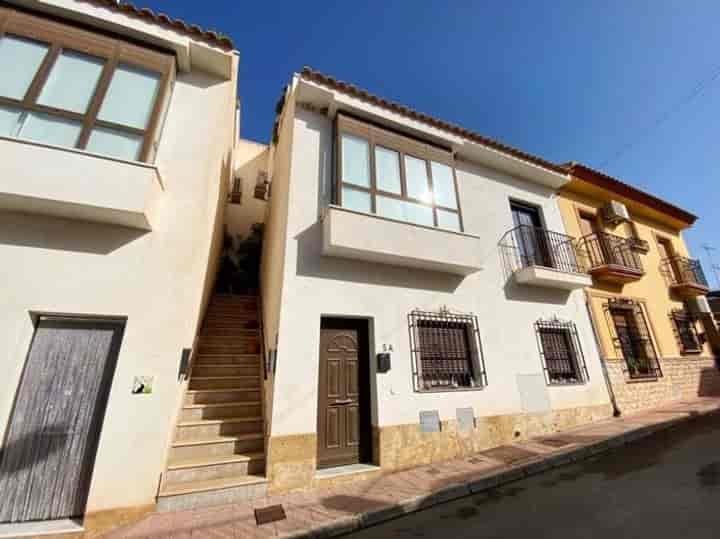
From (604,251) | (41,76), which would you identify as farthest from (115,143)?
(604,251)

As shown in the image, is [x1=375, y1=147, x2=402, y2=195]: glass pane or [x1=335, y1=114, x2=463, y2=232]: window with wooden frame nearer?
[x1=335, y1=114, x2=463, y2=232]: window with wooden frame

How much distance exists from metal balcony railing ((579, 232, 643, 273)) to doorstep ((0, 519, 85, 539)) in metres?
12.0

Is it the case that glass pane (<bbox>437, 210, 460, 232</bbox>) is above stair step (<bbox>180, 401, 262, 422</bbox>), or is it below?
above

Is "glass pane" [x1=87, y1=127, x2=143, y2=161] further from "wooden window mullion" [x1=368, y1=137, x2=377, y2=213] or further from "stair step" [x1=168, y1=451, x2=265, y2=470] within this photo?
"stair step" [x1=168, y1=451, x2=265, y2=470]

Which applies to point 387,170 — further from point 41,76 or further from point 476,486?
point 476,486

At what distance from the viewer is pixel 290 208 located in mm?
5555

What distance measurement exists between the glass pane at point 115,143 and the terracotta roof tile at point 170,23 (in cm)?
236

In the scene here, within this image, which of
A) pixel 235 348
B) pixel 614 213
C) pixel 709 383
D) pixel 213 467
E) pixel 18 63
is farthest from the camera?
pixel 709 383

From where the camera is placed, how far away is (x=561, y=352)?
7.49 metres

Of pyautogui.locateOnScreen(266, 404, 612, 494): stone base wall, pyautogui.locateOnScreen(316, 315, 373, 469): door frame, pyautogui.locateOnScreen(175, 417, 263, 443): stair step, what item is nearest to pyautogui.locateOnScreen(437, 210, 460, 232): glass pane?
pyautogui.locateOnScreen(316, 315, 373, 469): door frame

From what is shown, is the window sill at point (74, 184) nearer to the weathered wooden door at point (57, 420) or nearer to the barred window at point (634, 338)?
the weathered wooden door at point (57, 420)

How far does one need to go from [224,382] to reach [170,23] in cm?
664

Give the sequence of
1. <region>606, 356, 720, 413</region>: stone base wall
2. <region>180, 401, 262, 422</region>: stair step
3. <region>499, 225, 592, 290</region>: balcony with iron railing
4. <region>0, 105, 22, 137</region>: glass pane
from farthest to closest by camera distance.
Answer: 1. <region>606, 356, 720, 413</region>: stone base wall
2. <region>499, 225, 592, 290</region>: balcony with iron railing
3. <region>180, 401, 262, 422</region>: stair step
4. <region>0, 105, 22, 137</region>: glass pane

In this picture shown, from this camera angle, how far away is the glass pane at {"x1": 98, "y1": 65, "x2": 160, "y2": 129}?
177 inches
